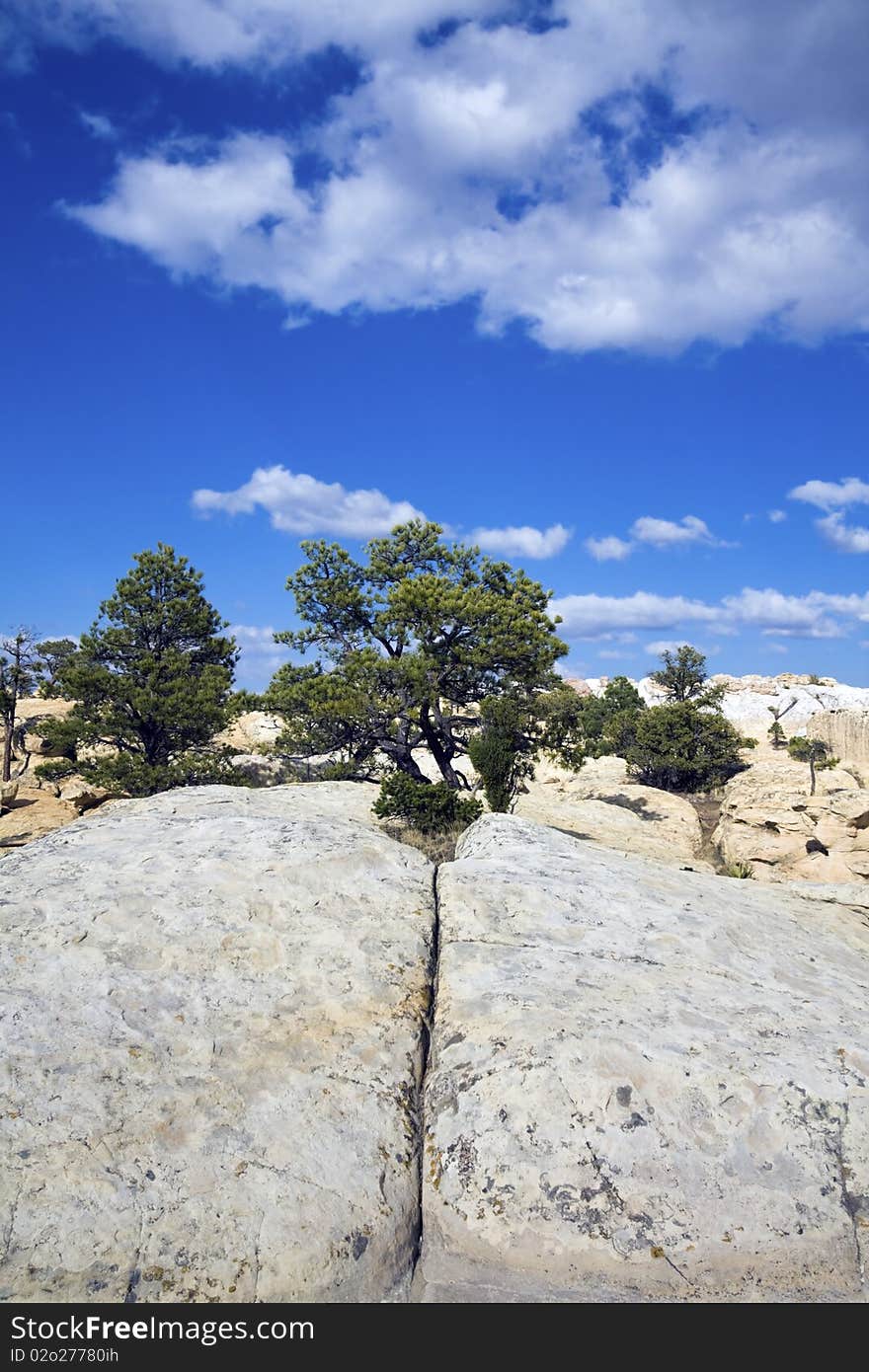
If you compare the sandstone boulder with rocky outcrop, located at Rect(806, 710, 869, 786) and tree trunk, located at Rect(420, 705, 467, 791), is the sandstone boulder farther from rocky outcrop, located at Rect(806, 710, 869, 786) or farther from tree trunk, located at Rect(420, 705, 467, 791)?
rocky outcrop, located at Rect(806, 710, 869, 786)

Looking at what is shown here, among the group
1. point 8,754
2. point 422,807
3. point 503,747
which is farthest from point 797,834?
point 8,754

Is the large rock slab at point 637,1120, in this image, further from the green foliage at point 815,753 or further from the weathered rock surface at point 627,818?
the green foliage at point 815,753

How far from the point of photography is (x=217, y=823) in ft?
36.5

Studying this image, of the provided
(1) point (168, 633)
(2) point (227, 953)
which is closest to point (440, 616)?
(1) point (168, 633)

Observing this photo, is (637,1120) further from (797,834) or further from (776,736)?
(776,736)

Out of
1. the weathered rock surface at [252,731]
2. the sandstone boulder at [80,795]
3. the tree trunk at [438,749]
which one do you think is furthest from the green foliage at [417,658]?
the weathered rock surface at [252,731]

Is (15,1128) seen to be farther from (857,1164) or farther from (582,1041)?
(857,1164)

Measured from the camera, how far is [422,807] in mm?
19812

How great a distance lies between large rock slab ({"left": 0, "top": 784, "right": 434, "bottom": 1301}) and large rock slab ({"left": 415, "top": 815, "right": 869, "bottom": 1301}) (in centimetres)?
52

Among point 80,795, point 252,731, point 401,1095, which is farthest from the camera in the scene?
point 252,731

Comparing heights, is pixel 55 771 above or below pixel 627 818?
above

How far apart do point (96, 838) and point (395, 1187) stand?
6.45 m

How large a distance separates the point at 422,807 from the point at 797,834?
40.5 feet

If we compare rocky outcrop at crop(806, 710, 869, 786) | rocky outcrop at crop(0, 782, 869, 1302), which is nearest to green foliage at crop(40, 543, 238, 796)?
rocky outcrop at crop(0, 782, 869, 1302)
